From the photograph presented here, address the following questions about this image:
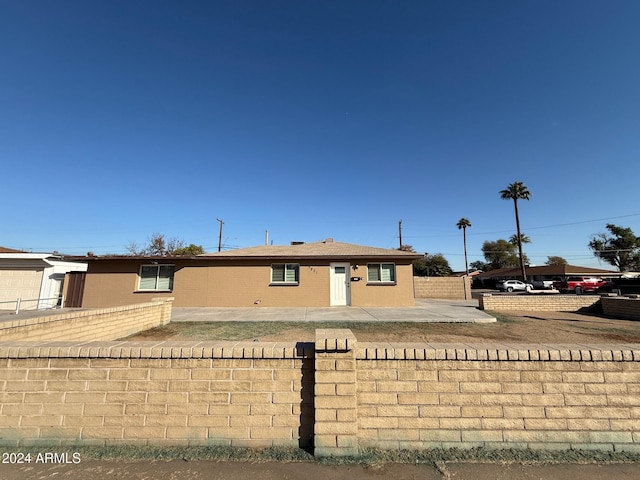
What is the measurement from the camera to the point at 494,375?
8.62 ft

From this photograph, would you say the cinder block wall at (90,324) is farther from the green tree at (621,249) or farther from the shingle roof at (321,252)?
the green tree at (621,249)

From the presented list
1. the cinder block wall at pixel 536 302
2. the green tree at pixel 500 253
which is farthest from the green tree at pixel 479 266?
the cinder block wall at pixel 536 302

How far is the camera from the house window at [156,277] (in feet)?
45.3

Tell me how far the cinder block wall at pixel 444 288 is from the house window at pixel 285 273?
9824 millimetres

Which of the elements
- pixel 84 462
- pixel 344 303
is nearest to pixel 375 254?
pixel 344 303

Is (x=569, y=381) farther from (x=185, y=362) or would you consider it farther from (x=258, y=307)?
(x=258, y=307)

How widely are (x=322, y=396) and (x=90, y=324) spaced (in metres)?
5.54

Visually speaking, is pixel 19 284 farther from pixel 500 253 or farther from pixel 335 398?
pixel 500 253

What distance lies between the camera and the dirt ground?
2.20 m

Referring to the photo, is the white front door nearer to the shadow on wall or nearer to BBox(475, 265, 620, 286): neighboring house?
the shadow on wall

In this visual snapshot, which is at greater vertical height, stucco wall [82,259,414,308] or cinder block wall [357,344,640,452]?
stucco wall [82,259,414,308]

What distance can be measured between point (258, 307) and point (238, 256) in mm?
2658

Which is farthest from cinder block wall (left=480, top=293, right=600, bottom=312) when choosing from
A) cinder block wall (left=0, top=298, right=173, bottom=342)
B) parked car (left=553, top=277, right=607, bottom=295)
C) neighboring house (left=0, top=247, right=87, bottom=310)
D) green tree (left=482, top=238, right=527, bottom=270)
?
green tree (left=482, top=238, right=527, bottom=270)

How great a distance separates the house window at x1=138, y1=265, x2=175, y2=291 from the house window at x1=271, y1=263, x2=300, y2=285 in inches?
199
